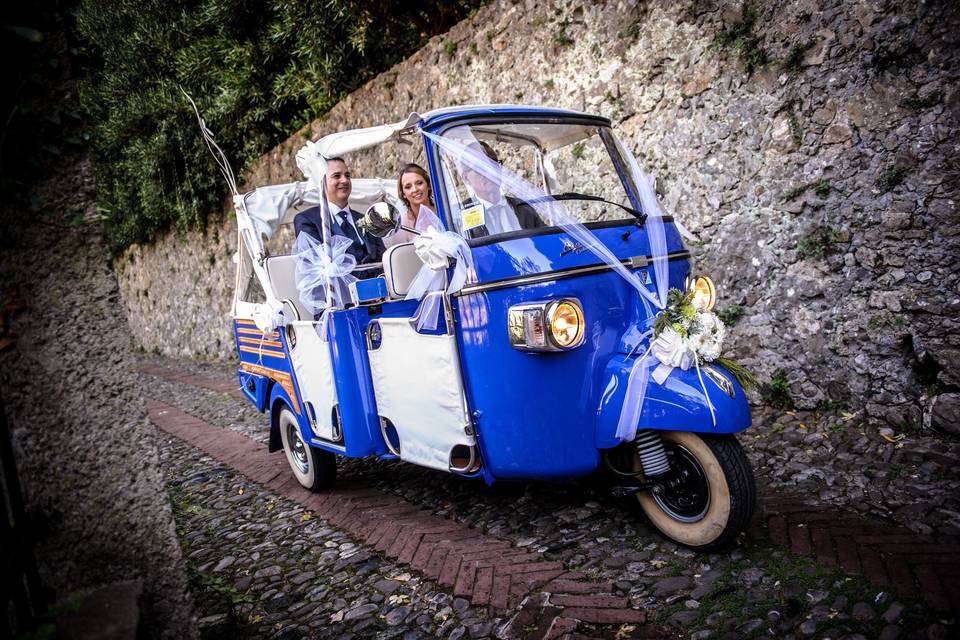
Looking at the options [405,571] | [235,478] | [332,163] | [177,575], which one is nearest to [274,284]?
[332,163]

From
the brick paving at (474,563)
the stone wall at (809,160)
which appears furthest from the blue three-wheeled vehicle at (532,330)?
the stone wall at (809,160)

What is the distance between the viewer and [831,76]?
4156mm

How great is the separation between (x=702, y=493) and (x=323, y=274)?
2566 mm

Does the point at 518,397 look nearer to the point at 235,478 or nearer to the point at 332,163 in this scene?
the point at 332,163

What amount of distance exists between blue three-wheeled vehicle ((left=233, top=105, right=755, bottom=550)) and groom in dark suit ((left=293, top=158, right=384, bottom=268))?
0.23 metres

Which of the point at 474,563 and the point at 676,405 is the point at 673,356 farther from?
the point at 474,563

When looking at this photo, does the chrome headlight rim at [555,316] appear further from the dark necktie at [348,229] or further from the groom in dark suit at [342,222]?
the dark necktie at [348,229]

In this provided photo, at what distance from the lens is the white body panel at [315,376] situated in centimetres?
391

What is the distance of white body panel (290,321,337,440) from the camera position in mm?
3914

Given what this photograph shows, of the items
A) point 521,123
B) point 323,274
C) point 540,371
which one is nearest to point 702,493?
point 540,371

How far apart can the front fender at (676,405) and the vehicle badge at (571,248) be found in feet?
1.95

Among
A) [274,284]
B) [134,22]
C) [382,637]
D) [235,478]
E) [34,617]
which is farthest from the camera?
[134,22]

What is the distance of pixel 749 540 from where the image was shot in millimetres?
2945

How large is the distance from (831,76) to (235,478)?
5717 mm
